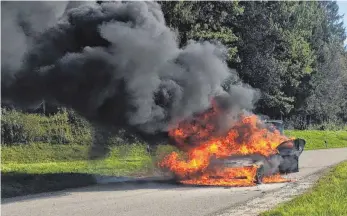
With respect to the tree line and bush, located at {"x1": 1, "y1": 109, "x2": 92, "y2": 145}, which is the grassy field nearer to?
bush, located at {"x1": 1, "y1": 109, "x2": 92, "y2": 145}

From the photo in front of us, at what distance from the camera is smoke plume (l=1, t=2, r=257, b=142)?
10023 mm

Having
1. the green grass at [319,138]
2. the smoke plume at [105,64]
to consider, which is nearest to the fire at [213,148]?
the smoke plume at [105,64]

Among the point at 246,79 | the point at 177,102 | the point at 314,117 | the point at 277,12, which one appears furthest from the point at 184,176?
the point at 314,117

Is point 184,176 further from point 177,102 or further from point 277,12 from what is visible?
point 277,12

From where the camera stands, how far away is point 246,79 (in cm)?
2423

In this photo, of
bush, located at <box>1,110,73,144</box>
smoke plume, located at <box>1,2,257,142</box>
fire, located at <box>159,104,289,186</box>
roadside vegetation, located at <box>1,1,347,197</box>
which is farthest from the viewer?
bush, located at <box>1,110,73,144</box>

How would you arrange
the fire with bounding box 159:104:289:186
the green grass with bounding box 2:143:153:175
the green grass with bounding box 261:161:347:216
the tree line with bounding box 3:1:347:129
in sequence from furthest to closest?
1. the tree line with bounding box 3:1:347:129
2. the green grass with bounding box 2:143:153:175
3. the fire with bounding box 159:104:289:186
4. the green grass with bounding box 261:161:347:216

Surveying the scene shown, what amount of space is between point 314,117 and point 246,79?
1335 inches

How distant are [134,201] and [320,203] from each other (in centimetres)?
395

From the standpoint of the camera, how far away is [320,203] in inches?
370

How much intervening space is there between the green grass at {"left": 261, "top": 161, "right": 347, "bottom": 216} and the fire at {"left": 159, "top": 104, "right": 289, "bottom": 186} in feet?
7.45

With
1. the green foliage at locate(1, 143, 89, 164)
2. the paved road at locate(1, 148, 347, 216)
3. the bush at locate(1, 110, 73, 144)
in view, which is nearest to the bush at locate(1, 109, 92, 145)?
the bush at locate(1, 110, 73, 144)

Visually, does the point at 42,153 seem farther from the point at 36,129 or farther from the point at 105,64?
the point at 105,64

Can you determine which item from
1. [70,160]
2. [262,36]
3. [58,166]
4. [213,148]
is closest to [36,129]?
[70,160]
